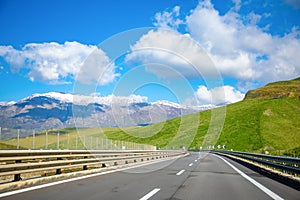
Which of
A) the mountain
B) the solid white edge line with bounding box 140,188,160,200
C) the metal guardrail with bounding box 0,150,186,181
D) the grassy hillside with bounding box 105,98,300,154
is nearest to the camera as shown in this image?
the solid white edge line with bounding box 140,188,160,200

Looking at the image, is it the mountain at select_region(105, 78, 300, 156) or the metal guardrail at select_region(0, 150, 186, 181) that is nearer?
the metal guardrail at select_region(0, 150, 186, 181)

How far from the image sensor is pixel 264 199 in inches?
323

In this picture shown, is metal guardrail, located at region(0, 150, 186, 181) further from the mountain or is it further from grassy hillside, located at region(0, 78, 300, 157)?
the mountain

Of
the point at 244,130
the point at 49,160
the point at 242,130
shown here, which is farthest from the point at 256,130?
the point at 49,160

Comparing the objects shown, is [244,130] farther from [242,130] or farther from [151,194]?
[151,194]

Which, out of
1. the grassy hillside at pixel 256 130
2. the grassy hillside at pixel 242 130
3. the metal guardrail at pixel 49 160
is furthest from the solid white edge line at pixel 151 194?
the grassy hillside at pixel 256 130

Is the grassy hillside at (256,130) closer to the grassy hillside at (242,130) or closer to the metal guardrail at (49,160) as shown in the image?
the grassy hillside at (242,130)

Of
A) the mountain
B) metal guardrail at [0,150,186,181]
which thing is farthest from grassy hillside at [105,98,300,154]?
metal guardrail at [0,150,186,181]

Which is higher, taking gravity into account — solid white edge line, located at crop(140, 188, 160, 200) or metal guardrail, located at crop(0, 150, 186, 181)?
metal guardrail, located at crop(0, 150, 186, 181)

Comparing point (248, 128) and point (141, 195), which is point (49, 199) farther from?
point (248, 128)

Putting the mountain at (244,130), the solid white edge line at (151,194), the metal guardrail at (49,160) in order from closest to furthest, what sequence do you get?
the solid white edge line at (151,194) < the metal guardrail at (49,160) < the mountain at (244,130)

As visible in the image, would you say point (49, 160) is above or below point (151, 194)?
above

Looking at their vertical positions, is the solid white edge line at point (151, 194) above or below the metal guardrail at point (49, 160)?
below

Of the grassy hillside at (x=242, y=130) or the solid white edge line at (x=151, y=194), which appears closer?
the solid white edge line at (x=151, y=194)
